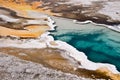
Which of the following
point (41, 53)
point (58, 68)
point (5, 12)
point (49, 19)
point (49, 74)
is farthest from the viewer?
point (5, 12)

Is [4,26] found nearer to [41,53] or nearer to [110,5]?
[41,53]

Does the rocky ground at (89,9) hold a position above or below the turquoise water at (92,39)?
above

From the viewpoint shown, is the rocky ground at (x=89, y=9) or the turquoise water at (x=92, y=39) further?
the rocky ground at (x=89, y=9)

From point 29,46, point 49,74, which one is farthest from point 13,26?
point 49,74

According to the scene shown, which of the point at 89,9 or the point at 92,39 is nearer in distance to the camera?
the point at 92,39

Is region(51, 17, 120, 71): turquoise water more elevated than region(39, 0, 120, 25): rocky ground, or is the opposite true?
region(39, 0, 120, 25): rocky ground

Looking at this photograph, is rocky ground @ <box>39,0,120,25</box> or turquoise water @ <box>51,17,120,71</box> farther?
rocky ground @ <box>39,0,120,25</box>

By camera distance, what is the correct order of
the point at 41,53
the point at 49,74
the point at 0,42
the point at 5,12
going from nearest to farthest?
the point at 49,74 → the point at 41,53 → the point at 0,42 → the point at 5,12

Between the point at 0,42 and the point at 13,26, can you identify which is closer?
the point at 0,42
